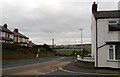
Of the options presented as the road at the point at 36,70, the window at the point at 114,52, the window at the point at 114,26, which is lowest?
the road at the point at 36,70

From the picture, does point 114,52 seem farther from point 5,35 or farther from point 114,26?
point 5,35

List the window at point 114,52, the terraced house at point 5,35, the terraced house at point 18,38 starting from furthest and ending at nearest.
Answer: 1. the terraced house at point 18,38
2. the terraced house at point 5,35
3. the window at point 114,52

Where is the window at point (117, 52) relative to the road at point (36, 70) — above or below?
above

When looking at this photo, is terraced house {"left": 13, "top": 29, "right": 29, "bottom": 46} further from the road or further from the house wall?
the house wall

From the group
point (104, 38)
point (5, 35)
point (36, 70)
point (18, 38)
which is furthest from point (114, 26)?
point (18, 38)

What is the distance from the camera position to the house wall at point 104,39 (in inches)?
516

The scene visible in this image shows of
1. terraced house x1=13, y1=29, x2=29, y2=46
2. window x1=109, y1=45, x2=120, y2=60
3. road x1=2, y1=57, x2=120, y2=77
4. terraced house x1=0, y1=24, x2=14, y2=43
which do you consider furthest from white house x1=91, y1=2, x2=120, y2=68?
terraced house x1=13, y1=29, x2=29, y2=46

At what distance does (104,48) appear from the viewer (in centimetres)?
1334

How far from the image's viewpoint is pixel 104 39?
530 inches

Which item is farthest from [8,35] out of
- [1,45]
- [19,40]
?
[1,45]

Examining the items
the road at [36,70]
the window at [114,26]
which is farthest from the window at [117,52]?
the road at [36,70]

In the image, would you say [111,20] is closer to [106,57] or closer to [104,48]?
[104,48]

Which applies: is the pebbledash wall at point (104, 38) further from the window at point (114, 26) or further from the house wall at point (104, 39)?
the window at point (114, 26)

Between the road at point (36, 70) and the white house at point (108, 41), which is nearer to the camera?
the road at point (36, 70)
